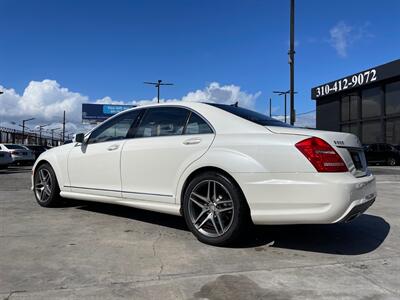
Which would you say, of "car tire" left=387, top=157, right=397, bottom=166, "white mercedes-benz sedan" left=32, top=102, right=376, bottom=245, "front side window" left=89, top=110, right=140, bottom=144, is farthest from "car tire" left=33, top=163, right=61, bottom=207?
"car tire" left=387, top=157, right=397, bottom=166

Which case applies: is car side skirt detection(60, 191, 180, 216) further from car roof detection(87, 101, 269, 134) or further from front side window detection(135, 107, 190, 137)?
car roof detection(87, 101, 269, 134)

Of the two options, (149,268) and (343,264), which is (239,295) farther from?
(343,264)

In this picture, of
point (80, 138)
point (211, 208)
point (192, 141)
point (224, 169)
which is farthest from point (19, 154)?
point (224, 169)

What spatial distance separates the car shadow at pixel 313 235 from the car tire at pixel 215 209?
20cm

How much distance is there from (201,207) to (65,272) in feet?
5.14

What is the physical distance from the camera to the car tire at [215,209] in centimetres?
446

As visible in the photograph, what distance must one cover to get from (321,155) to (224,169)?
0.95 m

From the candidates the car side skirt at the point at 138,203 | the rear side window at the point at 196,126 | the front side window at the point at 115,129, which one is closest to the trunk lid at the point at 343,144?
the rear side window at the point at 196,126

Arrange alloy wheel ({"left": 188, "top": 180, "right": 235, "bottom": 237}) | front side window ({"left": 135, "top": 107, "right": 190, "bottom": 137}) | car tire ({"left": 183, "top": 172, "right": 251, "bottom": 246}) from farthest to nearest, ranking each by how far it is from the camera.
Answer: front side window ({"left": 135, "top": 107, "right": 190, "bottom": 137})
alloy wheel ({"left": 188, "top": 180, "right": 235, "bottom": 237})
car tire ({"left": 183, "top": 172, "right": 251, "bottom": 246})

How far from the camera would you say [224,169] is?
14.9 ft

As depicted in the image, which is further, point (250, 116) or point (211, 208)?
point (250, 116)

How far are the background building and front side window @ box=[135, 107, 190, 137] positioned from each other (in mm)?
27041

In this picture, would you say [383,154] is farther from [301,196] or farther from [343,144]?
[301,196]

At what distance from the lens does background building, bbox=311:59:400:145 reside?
30031 millimetres
